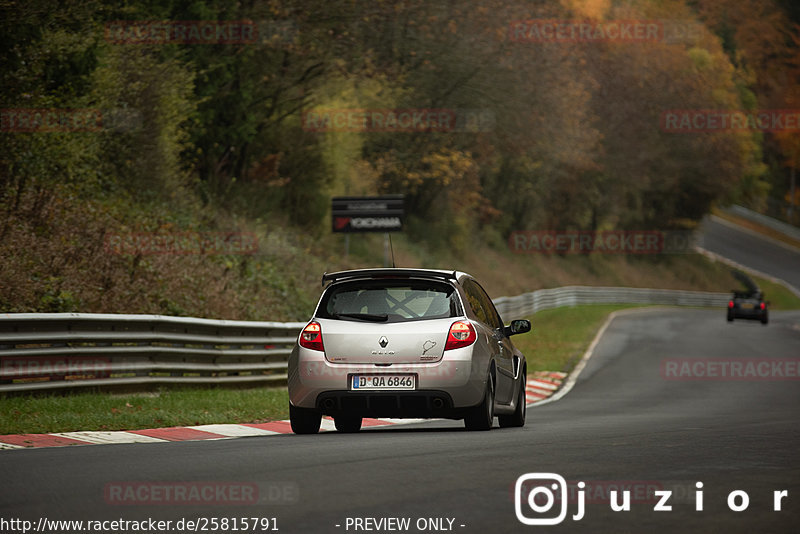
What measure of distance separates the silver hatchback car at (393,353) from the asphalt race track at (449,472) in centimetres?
32

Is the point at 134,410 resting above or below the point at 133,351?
below

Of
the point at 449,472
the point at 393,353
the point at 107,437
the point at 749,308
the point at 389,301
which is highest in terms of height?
the point at 389,301

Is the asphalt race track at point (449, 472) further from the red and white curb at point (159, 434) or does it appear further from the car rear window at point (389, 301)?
the car rear window at point (389, 301)

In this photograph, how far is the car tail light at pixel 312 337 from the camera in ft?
37.8

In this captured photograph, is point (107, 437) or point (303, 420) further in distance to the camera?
point (303, 420)

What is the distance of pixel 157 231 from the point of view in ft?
80.3

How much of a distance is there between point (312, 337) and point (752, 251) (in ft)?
296

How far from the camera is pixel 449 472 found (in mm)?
8094

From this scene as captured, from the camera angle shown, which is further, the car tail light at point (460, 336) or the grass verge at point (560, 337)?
the grass verge at point (560, 337)

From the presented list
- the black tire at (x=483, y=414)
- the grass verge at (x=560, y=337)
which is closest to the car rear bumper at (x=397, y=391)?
the black tire at (x=483, y=414)

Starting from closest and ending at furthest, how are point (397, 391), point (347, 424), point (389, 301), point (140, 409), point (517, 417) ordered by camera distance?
point (397, 391)
point (389, 301)
point (347, 424)
point (517, 417)
point (140, 409)

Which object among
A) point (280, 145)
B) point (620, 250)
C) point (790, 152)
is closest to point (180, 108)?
point (280, 145)

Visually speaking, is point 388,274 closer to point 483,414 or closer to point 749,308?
point 483,414

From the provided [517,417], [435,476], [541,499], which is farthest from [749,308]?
[541,499]
